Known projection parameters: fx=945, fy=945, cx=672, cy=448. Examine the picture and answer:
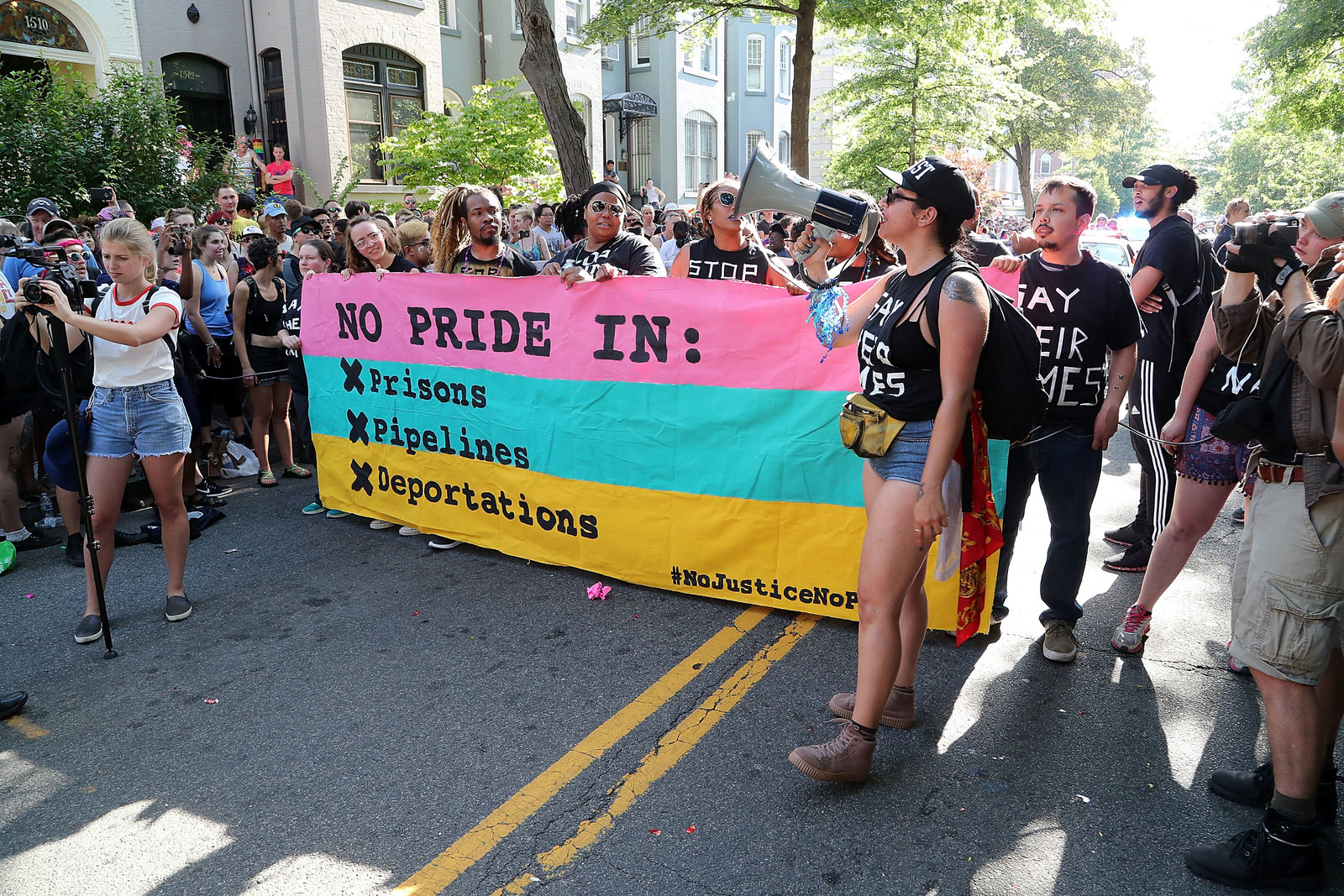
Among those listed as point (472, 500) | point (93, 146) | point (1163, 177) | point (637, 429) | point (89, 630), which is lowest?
point (89, 630)

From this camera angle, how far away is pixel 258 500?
22.7 ft

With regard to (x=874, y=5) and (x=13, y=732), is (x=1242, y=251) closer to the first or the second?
(x=13, y=732)

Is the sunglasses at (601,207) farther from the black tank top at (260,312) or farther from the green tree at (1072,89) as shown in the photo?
the green tree at (1072,89)

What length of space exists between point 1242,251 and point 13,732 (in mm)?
4790

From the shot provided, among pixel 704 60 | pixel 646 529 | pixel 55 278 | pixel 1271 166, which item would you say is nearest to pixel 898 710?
pixel 646 529

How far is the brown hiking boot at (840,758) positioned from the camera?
309 cm

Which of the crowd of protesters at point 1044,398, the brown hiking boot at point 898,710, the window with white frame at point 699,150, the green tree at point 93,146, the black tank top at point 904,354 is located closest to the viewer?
the crowd of protesters at point 1044,398

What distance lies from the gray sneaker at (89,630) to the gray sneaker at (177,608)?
30 centimetres

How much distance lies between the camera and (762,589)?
4.61m

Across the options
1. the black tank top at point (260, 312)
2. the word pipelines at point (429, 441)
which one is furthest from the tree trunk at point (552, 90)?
the word pipelines at point (429, 441)

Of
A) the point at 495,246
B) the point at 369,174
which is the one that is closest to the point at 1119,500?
the point at 495,246

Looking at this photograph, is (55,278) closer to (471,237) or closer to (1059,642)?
(471,237)

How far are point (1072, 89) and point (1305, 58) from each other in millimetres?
21647

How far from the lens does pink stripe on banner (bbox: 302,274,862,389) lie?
→ 4.43 m
